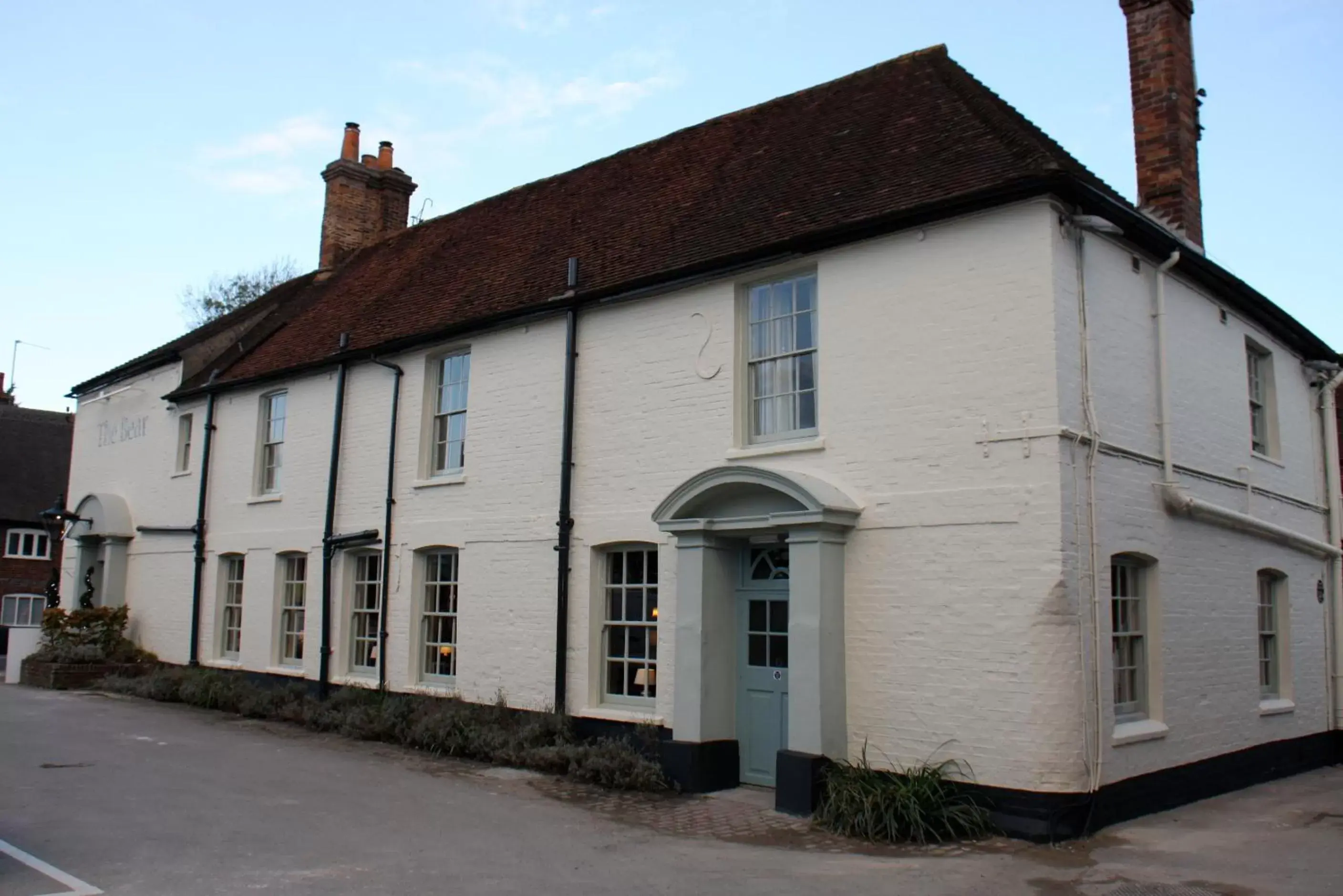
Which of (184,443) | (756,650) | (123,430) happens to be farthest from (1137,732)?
(123,430)

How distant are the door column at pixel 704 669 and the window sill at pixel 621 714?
1.91 ft

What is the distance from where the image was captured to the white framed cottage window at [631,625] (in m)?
12.8

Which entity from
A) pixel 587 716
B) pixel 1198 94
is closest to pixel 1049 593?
pixel 587 716

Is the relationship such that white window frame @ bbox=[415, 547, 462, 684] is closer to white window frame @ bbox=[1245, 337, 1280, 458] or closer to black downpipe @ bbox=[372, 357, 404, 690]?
black downpipe @ bbox=[372, 357, 404, 690]

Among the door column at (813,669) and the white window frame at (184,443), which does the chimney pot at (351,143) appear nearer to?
the white window frame at (184,443)

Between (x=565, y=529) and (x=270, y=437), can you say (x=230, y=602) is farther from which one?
(x=565, y=529)

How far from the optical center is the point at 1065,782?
364 inches

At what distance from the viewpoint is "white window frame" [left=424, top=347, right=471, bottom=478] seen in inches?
620

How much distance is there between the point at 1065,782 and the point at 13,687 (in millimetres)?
19647

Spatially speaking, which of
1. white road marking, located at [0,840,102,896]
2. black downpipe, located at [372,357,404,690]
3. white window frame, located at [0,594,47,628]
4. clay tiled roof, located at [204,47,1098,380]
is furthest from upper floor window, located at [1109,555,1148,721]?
white window frame, located at [0,594,47,628]

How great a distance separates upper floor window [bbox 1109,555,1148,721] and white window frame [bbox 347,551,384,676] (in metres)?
10.3

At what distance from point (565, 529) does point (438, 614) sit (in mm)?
3083

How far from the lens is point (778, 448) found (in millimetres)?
11523

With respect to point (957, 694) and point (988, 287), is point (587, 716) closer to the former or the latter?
point (957, 694)
